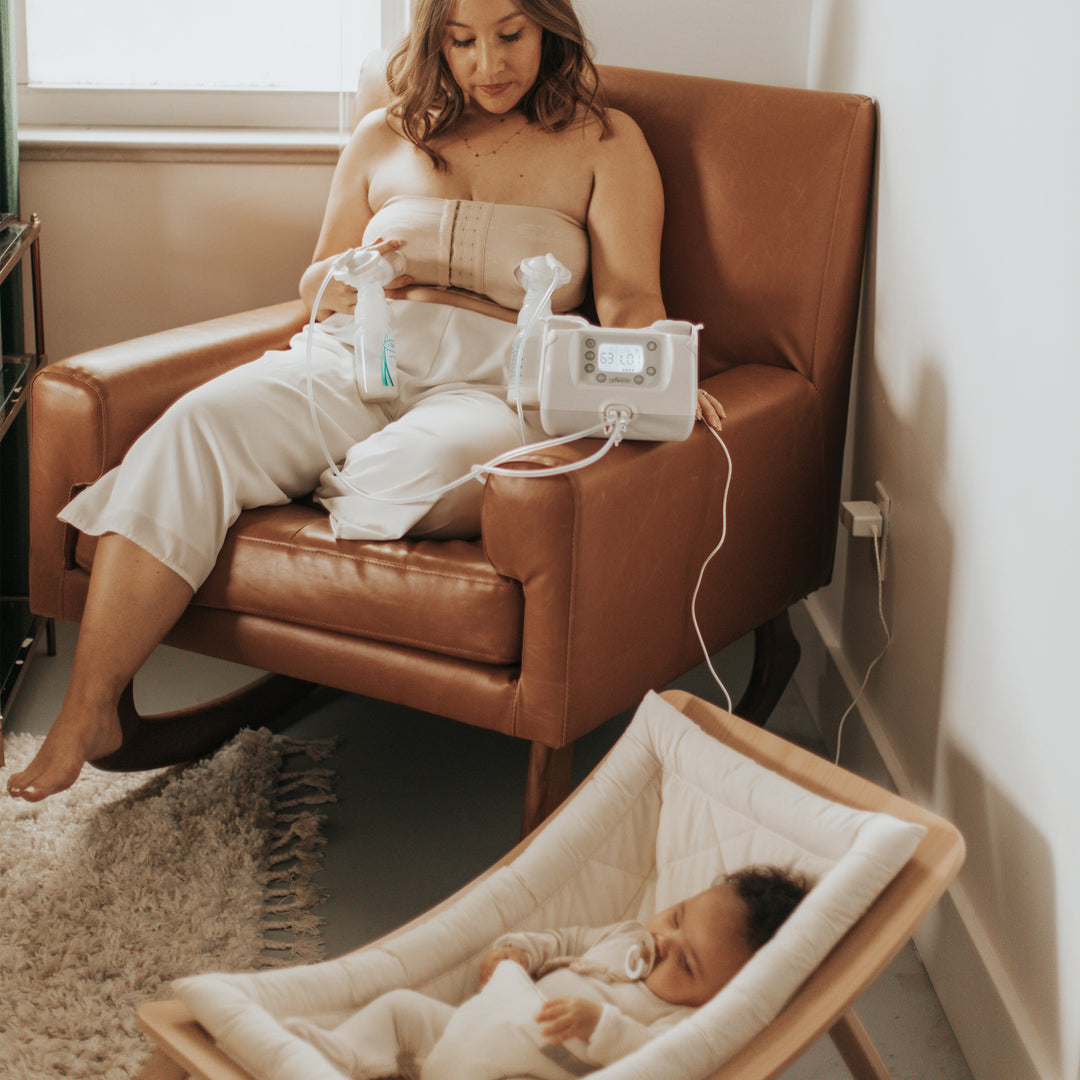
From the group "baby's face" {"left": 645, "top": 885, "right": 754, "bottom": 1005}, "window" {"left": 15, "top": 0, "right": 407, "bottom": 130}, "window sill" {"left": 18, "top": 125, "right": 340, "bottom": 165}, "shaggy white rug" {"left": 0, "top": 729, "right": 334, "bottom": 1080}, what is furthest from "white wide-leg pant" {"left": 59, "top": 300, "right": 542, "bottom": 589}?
"window" {"left": 15, "top": 0, "right": 407, "bottom": 130}

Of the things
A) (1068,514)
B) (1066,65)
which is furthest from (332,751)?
(1066,65)

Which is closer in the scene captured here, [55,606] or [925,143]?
[925,143]

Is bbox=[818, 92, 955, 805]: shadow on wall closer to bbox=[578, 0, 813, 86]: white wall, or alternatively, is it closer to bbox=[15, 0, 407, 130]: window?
bbox=[578, 0, 813, 86]: white wall

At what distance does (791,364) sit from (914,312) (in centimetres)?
27

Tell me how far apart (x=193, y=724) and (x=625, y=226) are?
3.36 feet

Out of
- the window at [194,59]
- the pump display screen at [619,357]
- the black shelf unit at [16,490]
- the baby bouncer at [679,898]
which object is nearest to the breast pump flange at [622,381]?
A: the pump display screen at [619,357]

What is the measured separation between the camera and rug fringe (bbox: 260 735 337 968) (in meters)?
1.54

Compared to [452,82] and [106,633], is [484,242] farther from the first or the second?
[106,633]

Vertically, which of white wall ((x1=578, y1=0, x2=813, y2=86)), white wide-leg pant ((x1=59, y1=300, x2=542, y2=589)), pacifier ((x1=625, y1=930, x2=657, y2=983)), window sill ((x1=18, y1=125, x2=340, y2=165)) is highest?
white wall ((x1=578, y1=0, x2=813, y2=86))

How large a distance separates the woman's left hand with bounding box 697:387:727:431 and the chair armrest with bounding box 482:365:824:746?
2 cm

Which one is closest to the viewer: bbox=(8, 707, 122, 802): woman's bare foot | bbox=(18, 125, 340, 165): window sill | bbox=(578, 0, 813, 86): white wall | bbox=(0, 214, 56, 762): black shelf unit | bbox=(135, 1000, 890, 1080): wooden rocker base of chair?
bbox=(135, 1000, 890, 1080): wooden rocker base of chair

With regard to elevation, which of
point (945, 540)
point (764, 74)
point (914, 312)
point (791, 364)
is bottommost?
point (945, 540)

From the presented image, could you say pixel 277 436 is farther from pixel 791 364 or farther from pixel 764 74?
pixel 764 74

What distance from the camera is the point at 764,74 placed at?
2291mm
